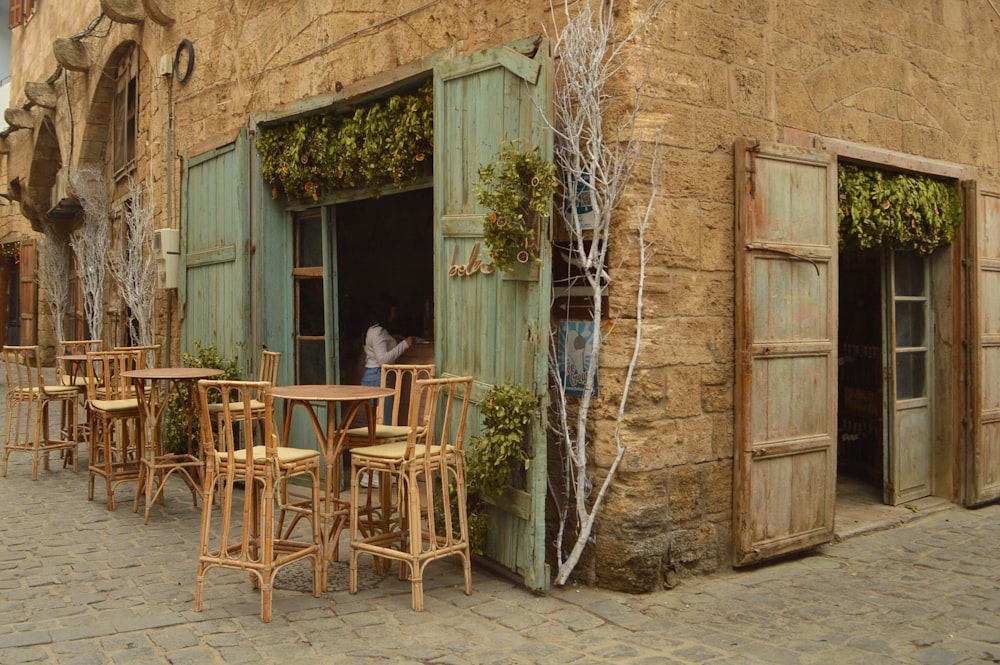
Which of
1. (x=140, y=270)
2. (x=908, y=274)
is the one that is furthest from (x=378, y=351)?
(x=908, y=274)

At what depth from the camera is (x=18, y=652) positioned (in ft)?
12.1

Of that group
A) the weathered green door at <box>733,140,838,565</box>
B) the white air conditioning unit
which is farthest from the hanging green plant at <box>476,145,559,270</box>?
the white air conditioning unit

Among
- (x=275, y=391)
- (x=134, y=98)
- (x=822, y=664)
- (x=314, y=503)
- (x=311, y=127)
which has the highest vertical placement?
(x=134, y=98)

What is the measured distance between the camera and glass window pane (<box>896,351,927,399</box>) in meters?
6.70

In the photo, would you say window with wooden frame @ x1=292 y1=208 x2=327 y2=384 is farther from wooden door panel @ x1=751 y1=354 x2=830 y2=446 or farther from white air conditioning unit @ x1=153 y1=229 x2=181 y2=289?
wooden door panel @ x1=751 y1=354 x2=830 y2=446

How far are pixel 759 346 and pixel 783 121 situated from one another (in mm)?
1361

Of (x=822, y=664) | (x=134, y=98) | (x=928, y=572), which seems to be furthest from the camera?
(x=134, y=98)

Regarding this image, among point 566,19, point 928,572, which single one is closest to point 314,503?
point 566,19

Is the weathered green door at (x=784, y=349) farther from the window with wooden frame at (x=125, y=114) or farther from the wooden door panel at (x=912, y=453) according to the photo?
the window with wooden frame at (x=125, y=114)

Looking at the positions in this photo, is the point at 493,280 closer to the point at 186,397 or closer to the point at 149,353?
the point at 186,397

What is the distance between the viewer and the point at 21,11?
646 inches

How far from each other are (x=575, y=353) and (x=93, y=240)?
10.4m

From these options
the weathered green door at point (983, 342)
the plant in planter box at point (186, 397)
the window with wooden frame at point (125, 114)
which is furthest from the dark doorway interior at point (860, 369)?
the window with wooden frame at point (125, 114)

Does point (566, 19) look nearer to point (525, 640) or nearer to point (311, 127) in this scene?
point (311, 127)
